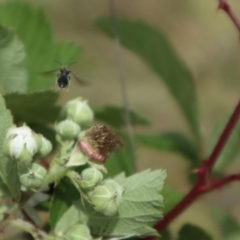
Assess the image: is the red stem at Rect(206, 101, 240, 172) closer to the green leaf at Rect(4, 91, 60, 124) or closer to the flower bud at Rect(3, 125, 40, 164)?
the green leaf at Rect(4, 91, 60, 124)

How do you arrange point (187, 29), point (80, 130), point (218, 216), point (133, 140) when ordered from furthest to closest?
1. point (187, 29)
2. point (218, 216)
3. point (133, 140)
4. point (80, 130)

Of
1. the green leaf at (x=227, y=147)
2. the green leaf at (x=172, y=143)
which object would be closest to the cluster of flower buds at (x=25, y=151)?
A: the green leaf at (x=172, y=143)

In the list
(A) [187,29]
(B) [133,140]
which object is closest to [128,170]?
(B) [133,140]

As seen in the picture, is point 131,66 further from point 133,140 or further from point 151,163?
point 133,140

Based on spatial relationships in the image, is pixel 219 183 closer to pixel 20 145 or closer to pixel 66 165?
pixel 66 165

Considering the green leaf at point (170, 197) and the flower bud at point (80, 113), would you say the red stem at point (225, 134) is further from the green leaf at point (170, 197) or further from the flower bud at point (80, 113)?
the flower bud at point (80, 113)

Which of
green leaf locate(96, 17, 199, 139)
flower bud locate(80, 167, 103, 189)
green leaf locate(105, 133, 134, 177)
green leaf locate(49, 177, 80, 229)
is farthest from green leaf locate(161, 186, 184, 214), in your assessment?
green leaf locate(96, 17, 199, 139)
